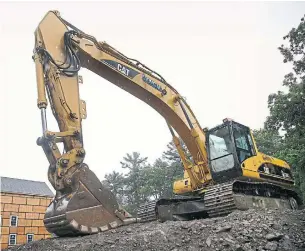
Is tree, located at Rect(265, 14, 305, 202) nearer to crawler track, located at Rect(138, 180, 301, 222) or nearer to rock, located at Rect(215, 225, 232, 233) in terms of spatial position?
crawler track, located at Rect(138, 180, 301, 222)

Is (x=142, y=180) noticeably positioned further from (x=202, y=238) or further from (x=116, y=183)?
(x=202, y=238)

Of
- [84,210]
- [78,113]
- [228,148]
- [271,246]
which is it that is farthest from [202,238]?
[228,148]

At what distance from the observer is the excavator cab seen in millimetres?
7664

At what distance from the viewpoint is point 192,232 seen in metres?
4.66

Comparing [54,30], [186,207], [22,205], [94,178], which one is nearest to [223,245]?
[94,178]

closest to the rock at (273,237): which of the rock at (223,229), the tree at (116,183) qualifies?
the rock at (223,229)

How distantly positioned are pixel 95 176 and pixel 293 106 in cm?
1495

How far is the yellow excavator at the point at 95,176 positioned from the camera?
5.20 m

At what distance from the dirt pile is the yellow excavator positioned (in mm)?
403

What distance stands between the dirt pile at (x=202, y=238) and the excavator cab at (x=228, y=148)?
2.48m

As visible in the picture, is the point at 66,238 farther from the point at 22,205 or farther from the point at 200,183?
the point at 22,205

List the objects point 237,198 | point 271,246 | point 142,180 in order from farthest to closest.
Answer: point 142,180, point 237,198, point 271,246

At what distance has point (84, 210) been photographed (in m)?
5.03

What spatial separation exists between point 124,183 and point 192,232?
3701 cm
